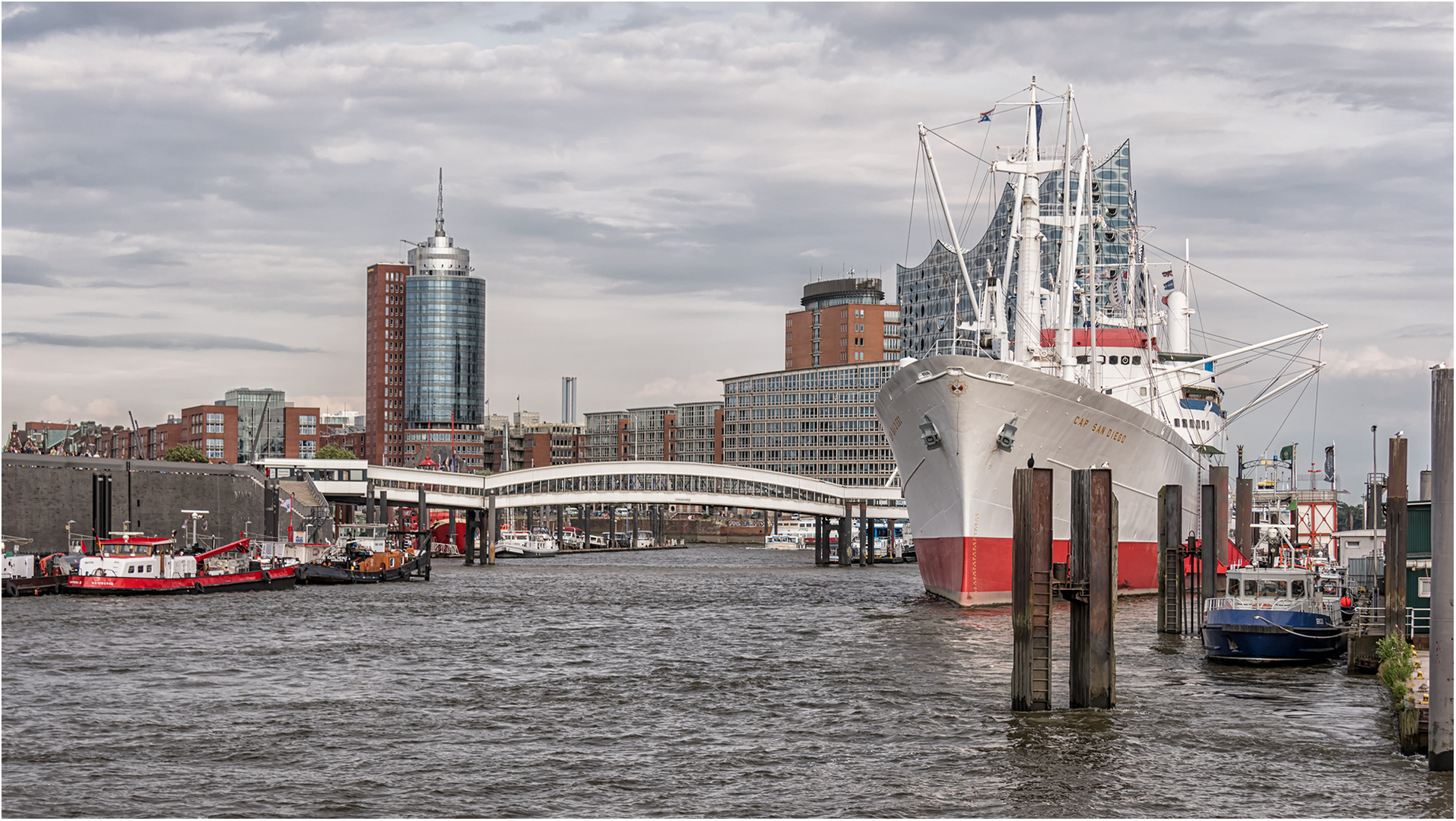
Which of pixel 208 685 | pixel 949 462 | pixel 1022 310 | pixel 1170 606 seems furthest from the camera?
pixel 1022 310

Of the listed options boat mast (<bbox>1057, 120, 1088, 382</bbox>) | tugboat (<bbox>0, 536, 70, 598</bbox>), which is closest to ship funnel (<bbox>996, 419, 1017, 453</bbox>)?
boat mast (<bbox>1057, 120, 1088, 382</bbox>)

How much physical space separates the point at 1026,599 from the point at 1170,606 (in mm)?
22429

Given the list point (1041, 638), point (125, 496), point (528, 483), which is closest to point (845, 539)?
point (528, 483)

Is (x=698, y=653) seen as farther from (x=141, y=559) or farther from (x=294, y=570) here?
(x=294, y=570)

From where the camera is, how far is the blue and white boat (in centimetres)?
3978

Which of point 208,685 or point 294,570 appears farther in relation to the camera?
point 294,570

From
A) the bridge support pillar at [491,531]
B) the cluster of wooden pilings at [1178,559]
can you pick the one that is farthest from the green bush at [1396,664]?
the bridge support pillar at [491,531]

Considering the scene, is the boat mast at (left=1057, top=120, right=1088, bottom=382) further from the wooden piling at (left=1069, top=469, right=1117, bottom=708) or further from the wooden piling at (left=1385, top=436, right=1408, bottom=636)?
the wooden piling at (left=1069, top=469, right=1117, bottom=708)

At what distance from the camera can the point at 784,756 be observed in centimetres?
2750

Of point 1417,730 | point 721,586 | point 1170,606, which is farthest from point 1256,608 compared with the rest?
point 721,586

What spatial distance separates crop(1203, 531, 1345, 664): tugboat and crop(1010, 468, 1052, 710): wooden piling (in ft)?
42.2

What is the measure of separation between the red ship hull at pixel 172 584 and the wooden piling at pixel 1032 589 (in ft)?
176

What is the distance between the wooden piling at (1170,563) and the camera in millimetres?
48250

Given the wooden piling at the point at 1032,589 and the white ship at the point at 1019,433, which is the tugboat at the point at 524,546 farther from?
the wooden piling at the point at 1032,589
